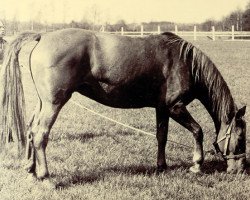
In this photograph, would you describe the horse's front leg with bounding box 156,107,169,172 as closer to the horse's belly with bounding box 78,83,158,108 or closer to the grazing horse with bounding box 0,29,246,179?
the grazing horse with bounding box 0,29,246,179

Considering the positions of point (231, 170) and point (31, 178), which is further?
point (231, 170)

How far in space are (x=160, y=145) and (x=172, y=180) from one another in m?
0.65

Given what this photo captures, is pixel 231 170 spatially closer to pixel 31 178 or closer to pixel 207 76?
pixel 207 76

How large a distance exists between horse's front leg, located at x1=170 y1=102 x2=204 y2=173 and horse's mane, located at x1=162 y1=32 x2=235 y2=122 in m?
0.42

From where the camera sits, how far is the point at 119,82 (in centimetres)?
533

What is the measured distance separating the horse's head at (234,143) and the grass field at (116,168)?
196mm

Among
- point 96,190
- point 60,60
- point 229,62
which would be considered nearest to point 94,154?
point 96,190

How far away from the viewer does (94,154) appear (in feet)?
21.1

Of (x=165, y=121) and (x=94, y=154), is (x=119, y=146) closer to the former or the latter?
(x=94, y=154)

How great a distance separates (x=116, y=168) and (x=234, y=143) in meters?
1.77

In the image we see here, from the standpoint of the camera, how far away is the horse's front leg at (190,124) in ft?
18.4

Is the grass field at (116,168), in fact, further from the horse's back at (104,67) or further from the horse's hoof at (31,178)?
the horse's back at (104,67)

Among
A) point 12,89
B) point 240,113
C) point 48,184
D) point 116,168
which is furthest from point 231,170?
point 12,89

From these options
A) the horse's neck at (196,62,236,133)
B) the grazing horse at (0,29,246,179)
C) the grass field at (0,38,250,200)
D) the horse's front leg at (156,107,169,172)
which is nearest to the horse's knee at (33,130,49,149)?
the grazing horse at (0,29,246,179)
